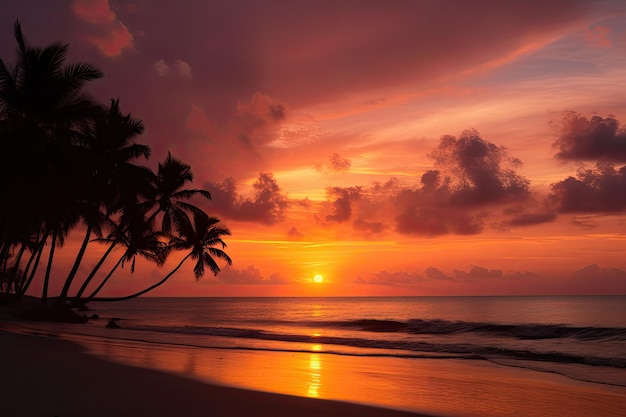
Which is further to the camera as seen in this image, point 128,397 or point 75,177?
point 75,177

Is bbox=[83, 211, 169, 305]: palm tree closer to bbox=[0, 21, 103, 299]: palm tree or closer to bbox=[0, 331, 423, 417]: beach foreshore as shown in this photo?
bbox=[0, 21, 103, 299]: palm tree

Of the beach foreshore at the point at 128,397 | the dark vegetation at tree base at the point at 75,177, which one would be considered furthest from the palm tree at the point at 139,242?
the beach foreshore at the point at 128,397

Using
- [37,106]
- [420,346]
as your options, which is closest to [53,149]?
[37,106]

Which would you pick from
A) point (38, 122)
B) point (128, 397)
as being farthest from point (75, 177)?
point (128, 397)

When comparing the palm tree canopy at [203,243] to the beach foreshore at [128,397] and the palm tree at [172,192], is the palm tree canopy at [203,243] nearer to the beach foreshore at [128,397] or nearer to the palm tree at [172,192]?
the palm tree at [172,192]

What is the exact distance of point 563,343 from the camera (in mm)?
24234

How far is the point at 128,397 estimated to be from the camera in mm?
7285

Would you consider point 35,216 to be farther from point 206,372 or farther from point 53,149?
point 206,372

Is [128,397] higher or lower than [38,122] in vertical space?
lower

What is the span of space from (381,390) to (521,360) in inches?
405

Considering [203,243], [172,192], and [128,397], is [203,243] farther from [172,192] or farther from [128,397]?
[128,397]

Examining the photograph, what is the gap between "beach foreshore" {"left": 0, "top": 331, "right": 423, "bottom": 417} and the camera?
21.0 feet

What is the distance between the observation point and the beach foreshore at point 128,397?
251 inches

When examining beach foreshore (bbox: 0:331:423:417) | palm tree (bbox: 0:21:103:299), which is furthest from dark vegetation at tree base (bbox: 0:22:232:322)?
beach foreshore (bbox: 0:331:423:417)
